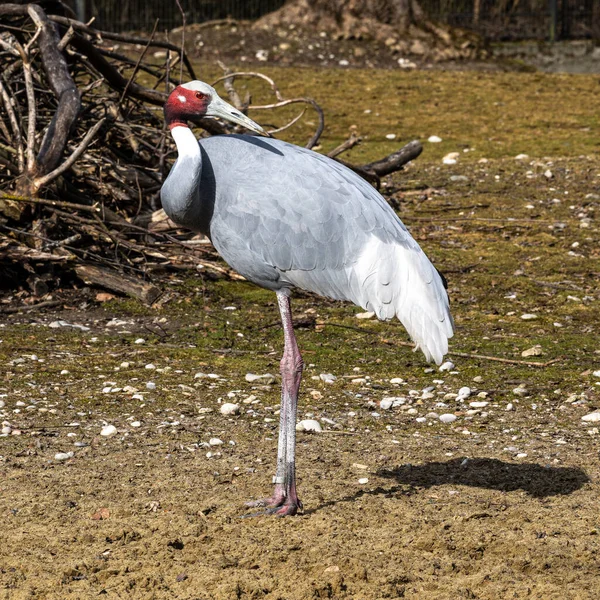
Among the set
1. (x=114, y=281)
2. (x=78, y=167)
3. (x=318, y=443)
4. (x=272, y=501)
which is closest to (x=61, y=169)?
(x=114, y=281)

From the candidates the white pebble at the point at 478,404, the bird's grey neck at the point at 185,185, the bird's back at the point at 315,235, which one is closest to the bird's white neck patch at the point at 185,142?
the bird's grey neck at the point at 185,185

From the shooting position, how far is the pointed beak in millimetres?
4539

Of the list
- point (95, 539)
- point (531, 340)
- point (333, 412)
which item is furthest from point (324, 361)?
point (95, 539)

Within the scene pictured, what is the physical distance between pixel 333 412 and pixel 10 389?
1775 millimetres

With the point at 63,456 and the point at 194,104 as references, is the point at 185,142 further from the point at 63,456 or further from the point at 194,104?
the point at 63,456

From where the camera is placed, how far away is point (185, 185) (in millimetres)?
4367

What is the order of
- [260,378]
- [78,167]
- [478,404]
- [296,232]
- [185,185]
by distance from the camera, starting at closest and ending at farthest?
[185,185], [296,232], [478,404], [260,378], [78,167]

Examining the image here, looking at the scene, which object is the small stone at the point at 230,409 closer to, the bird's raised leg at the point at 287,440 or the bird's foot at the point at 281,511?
the bird's raised leg at the point at 287,440

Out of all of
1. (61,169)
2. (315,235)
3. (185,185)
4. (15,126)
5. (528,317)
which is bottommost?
(528,317)

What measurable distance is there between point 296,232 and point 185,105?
780 mm

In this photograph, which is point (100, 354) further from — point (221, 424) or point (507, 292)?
point (507, 292)

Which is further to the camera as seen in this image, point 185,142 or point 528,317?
Result: point 528,317

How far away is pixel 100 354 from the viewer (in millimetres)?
6395

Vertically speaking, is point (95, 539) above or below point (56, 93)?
below
